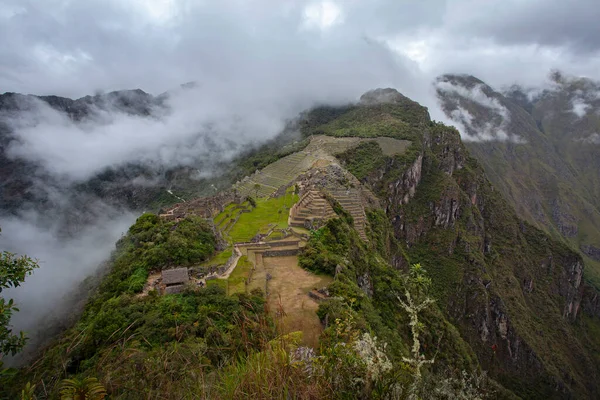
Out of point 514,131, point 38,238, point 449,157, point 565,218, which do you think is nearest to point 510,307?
point 449,157

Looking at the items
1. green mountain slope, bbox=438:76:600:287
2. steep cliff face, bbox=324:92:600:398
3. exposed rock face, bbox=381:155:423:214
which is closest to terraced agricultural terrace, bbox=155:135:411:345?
exposed rock face, bbox=381:155:423:214

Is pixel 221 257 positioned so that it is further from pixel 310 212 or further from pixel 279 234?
pixel 310 212

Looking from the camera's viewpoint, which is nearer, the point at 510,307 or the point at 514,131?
the point at 510,307

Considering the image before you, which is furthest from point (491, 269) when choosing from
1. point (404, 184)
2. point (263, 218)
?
point (263, 218)

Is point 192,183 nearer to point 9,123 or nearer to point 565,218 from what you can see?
point 9,123

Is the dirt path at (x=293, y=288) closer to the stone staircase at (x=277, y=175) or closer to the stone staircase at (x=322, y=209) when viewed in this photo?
the stone staircase at (x=322, y=209)

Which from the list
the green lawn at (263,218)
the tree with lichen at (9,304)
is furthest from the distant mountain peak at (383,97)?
the tree with lichen at (9,304)
